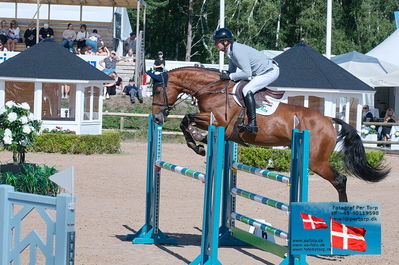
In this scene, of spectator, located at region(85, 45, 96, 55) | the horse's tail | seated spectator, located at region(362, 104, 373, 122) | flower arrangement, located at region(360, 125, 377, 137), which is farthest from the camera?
spectator, located at region(85, 45, 96, 55)

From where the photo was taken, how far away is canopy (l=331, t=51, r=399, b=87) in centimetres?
2936

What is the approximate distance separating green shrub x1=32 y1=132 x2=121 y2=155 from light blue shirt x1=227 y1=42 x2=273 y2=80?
1087 cm

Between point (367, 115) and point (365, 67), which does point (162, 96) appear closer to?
point (367, 115)

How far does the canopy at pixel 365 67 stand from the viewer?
96.3 feet

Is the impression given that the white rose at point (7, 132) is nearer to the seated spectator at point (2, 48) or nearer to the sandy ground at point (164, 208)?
the sandy ground at point (164, 208)

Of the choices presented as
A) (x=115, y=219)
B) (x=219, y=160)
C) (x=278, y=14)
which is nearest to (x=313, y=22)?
(x=278, y=14)

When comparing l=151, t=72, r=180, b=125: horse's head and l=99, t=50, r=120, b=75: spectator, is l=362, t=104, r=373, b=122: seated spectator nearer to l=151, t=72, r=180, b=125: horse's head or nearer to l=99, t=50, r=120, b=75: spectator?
l=99, t=50, r=120, b=75: spectator

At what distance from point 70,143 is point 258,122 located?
11063 mm

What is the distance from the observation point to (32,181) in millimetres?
12766

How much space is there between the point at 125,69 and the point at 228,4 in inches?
526

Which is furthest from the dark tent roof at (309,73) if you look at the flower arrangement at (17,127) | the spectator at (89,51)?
the spectator at (89,51)

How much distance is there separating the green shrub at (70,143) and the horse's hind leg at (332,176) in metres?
11.0

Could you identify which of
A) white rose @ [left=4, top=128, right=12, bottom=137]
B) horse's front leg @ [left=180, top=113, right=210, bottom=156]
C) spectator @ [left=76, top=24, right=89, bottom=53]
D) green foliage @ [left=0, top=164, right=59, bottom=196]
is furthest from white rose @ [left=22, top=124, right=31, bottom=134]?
spectator @ [left=76, top=24, right=89, bottom=53]

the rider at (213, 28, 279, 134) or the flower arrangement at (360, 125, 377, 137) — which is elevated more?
the rider at (213, 28, 279, 134)
